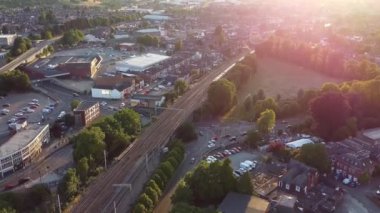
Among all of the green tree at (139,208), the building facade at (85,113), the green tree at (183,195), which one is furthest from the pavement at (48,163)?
the green tree at (183,195)

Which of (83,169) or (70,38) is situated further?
(70,38)

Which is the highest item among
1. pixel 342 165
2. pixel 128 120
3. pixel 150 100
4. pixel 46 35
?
pixel 128 120

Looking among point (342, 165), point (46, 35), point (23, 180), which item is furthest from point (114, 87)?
point (46, 35)

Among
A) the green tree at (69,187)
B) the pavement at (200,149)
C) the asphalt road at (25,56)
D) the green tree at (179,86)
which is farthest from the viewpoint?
the asphalt road at (25,56)

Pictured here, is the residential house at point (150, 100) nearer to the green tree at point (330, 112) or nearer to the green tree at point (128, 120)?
the green tree at point (128, 120)

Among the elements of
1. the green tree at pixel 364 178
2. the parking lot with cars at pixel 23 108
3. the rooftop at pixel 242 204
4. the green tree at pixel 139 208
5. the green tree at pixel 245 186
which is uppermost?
the green tree at pixel 245 186

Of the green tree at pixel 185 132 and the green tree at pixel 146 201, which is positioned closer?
the green tree at pixel 146 201

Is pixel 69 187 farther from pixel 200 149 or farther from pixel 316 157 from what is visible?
pixel 316 157

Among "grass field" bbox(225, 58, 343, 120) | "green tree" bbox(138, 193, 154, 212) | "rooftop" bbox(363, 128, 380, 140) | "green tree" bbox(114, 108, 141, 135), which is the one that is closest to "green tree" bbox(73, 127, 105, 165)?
"green tree" bbox(114, 108, 141, 135)
